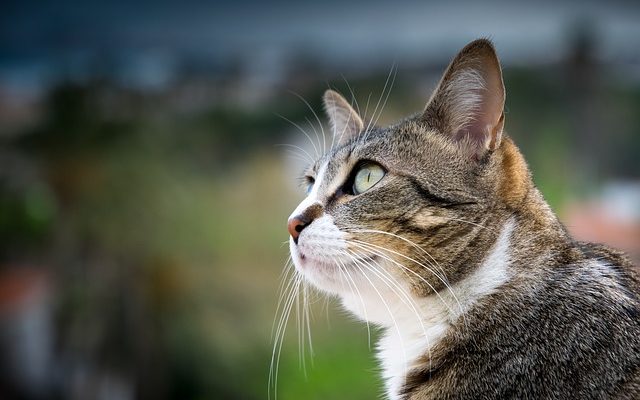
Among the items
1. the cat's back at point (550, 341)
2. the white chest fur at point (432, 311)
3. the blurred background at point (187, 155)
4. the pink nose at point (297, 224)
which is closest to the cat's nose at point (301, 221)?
the pink nose at point (297, 224)

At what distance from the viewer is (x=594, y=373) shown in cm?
81

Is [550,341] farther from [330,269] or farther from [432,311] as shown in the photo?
[330,269]

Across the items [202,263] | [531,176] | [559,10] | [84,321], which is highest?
[559,10]

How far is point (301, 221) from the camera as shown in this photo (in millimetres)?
948

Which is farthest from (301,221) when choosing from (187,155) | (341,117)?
(187,155)

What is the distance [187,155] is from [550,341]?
2.68 metres

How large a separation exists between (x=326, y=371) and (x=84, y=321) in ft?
A: 3.79

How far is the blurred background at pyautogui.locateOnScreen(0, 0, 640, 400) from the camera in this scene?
3135 mm

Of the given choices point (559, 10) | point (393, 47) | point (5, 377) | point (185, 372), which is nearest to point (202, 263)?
point (185, 372)

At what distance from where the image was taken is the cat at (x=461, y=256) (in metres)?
0.87

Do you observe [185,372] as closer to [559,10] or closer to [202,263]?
[202,263]

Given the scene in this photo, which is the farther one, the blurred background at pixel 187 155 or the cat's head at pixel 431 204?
the blurred background at pixel 187 155

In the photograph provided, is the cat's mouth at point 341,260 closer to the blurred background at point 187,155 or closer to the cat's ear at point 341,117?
the cat's ear at point 341,117

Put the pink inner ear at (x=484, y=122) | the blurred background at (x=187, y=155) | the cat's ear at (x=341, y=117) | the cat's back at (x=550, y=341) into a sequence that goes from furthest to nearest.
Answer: the blurred background at (x=187, y=155)
the cat's ear at (x=341, y=117)
the pink inner ear at (x=484, y=122)
the cat's back at (x=550, y=341)
